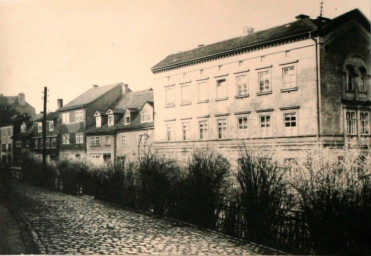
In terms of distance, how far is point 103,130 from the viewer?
17922 mm

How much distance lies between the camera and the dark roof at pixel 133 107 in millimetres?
18969

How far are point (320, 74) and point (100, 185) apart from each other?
23.0 feet

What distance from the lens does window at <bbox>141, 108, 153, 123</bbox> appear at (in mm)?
18553

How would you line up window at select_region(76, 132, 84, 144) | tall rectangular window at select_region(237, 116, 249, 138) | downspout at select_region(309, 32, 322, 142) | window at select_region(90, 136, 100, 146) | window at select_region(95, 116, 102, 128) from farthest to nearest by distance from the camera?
window at select_region(95, 116, 102, 128)
window at select_region(90, 136, 100, 146)
window at select_region(76, 132, 84, 144)
tall rectangular window at select_region(237, 116, 249, 138)
downspout at select_region(309, 32, 322, 142)

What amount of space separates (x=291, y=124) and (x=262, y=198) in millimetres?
3711

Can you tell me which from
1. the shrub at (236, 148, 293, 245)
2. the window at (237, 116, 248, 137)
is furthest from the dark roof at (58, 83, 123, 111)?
the shrub at (236, 148, 293, 245)

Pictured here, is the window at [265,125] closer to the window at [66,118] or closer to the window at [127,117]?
the window at [66,118]

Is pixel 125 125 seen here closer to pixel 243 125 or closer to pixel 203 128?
pixel 203 128

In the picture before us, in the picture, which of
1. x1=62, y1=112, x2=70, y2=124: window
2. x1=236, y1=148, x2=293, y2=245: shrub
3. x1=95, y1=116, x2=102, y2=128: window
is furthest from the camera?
x1=95, y1=116, x2=102, y2=128: window

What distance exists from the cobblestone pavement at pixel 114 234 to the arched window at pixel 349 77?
142 inches

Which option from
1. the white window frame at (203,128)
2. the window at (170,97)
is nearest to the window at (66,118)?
the window at (170,97)

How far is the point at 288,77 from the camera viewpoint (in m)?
9.91

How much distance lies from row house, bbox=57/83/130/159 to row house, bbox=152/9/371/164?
2.35 m

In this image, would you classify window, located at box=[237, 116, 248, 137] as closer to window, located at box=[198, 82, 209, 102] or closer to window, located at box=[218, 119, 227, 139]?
window, located at box=[218, 119, 227, 139]
